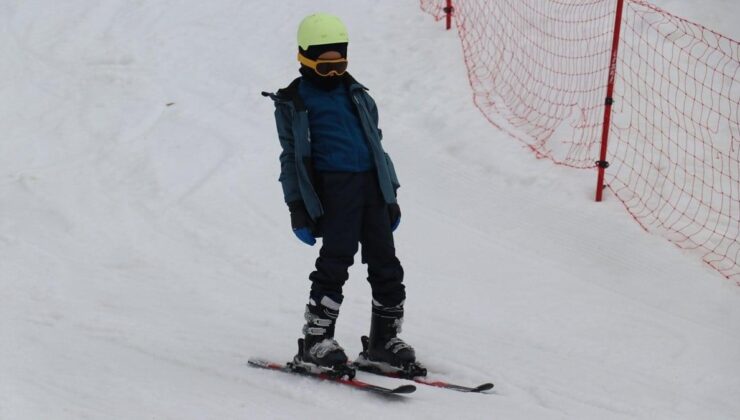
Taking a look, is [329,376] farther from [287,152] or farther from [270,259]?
[270,259]

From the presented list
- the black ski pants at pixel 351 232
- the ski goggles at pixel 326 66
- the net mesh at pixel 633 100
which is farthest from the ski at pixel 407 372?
the net mesh at pixel 633 100

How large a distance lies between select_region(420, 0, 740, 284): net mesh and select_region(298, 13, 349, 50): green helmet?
3.21 metres

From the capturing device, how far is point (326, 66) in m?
4.53

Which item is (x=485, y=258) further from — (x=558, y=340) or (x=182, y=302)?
(x=182, y=302)

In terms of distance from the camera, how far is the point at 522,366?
204 inches

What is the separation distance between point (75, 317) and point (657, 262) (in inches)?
154

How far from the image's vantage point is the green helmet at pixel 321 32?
14.6ft

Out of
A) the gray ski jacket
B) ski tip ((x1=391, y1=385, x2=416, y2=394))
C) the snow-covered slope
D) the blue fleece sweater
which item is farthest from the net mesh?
the blue fleece sweater

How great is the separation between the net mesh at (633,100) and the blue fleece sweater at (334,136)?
2905 millimetres

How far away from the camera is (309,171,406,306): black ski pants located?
460cm

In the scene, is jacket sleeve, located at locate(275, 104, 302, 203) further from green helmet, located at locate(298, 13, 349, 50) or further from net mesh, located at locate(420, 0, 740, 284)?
net mesh, located at locate(420, 0, 740, 284)

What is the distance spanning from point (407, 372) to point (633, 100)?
4.26 m

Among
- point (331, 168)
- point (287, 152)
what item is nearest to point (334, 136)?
point (331, 168)

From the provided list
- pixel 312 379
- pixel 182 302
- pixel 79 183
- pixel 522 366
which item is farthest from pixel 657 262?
pixel 79 183
